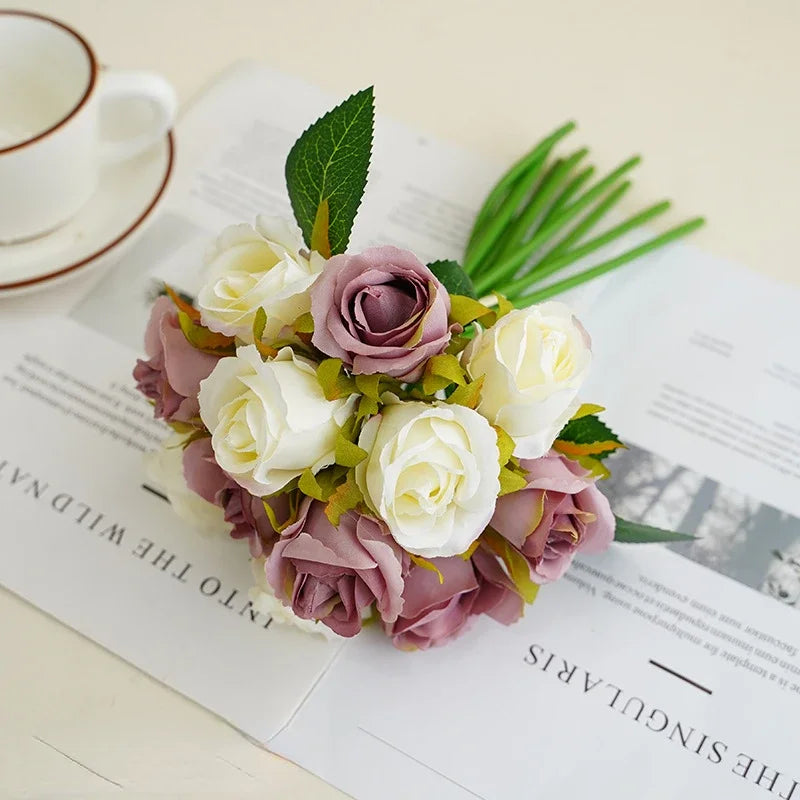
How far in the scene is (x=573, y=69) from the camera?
789 mm

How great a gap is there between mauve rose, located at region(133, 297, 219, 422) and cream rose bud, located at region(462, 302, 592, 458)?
0.42 feet

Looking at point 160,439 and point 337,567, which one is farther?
point 160,439

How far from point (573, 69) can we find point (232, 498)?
1.75 ft

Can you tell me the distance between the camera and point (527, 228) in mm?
654

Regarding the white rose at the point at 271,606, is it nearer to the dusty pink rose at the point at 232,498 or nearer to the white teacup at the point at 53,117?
the dusty pink rose at the point at 232,498

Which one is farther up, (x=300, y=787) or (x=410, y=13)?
(x=410, y=13)

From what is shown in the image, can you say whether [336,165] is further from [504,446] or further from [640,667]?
[640,667]

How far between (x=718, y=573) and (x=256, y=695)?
0.26 metres

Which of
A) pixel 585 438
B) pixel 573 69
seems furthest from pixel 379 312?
pixel 573 69

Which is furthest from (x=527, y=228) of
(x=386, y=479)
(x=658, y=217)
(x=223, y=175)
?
(x=386, y=479)

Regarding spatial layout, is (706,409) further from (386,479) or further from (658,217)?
(386,479)

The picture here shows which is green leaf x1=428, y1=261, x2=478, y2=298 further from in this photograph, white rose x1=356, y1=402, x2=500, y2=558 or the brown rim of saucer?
the brown rim of saucer

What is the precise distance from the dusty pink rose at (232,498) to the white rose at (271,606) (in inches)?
0.5

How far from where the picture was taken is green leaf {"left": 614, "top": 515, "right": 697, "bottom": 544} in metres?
0.48
